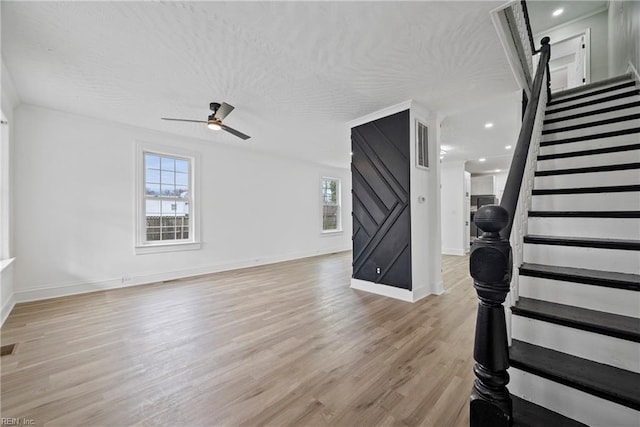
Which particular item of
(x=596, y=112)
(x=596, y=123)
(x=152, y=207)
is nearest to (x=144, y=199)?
(x=152, y=207)

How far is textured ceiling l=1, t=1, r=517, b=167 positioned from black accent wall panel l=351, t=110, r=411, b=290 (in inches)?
16.7

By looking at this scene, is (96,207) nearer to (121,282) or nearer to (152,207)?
(152,207)

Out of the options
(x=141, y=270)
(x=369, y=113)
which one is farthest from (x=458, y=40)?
(x=141, y=270)

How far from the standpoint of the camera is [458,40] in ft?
7.11

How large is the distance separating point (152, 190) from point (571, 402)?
217 inches

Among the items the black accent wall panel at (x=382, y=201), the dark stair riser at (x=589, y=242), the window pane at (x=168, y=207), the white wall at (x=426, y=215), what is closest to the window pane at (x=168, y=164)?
the window pane at (x=168, y=207)

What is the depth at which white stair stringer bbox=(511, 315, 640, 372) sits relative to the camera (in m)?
1.12

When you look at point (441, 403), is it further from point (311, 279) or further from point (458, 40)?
point (311, 279)

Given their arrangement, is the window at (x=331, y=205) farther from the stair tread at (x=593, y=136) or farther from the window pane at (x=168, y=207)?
the stair tread at (x=593, y=136)

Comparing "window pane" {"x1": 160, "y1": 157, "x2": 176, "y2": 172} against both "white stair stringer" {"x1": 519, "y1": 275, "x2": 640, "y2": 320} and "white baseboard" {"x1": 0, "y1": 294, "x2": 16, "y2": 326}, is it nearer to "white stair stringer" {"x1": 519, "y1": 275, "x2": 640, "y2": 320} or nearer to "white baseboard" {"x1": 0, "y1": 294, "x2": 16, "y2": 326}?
"white baseboard" {"x1": 0, "y1": 294, "x2": 16, "y2": 326}

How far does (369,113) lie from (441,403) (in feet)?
11.3

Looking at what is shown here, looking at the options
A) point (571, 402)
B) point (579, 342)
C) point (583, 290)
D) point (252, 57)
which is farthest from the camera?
point (252, 57)

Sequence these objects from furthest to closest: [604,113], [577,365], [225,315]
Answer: [225,315] → [604,113] → [577,365]

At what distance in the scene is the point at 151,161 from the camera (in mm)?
4578
